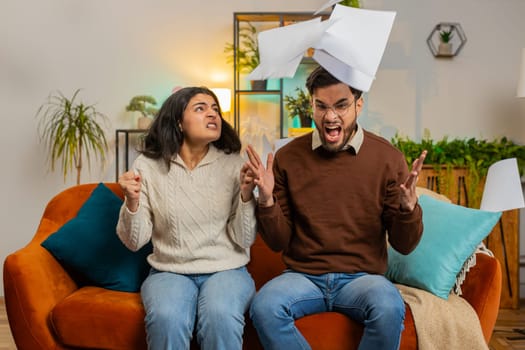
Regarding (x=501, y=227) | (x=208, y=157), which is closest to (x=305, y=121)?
(x=501, y=227)

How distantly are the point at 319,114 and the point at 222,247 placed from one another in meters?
0.58

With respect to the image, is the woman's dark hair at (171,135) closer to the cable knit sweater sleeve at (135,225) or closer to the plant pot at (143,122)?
the cable knit sweater sleeve at (135,225)

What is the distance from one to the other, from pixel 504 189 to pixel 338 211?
770 mm

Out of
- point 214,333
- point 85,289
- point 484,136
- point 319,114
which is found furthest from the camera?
point 484,136

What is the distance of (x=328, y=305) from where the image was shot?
80.0 inches

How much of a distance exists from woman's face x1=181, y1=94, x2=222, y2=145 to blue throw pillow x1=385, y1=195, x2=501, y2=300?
A: 839 millimetres

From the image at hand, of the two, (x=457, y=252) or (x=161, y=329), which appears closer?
(x=161, y=329)

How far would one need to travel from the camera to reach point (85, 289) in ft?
7.57

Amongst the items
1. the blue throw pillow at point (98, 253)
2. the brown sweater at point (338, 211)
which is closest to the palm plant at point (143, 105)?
the blue throw pillow at point (98, 253)

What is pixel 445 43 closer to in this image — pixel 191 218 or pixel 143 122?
pixel 143 122

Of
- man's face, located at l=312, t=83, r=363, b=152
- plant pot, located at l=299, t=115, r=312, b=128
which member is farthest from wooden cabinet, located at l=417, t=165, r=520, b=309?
man's face, located at l=312, t=83, r=363, b=152

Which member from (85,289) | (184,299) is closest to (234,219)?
(184,299)

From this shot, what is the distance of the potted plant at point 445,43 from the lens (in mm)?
3867

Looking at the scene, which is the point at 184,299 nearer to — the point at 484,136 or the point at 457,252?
the point at 457,252
